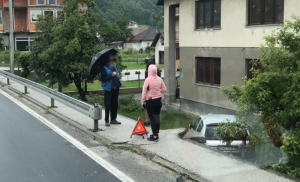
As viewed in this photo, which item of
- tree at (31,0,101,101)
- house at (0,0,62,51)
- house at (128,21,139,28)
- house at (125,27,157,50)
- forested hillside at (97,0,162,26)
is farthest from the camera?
house at (128,21,139,28)

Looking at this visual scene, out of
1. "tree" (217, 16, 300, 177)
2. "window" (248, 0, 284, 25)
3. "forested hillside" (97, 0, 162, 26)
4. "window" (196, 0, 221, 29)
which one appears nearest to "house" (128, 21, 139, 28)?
"forested hillside" (97, 0, 162, 26)

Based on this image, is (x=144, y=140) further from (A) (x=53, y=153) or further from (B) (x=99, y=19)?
(B) (x=99, y=19)

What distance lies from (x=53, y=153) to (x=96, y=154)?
0.85m

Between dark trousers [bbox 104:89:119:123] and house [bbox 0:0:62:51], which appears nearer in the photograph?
dark trousers [bbox 104:89:119:123]

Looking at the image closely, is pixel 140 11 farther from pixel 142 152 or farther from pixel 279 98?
pixel 279 98

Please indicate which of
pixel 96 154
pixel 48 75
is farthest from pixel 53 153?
pixel 48 75

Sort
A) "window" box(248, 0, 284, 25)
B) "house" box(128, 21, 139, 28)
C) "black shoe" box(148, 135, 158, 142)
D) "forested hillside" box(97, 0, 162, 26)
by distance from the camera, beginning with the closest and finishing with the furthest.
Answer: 1. "black shoe" box(148, 135, 158, 142)
2. "window" box(248, 0, 284, 25)
3. "forested hillside" box(97, 0, 162, 26)
4. "house" box(128, 21, 139, 28)

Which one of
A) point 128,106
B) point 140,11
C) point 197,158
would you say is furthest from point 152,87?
point 140,11

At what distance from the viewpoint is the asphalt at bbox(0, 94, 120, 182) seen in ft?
20.5

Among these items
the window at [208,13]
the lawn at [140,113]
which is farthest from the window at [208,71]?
the lawn at [140,113]

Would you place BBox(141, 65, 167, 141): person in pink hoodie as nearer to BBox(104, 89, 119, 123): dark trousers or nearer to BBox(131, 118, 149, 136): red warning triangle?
BBox(131, 118, 149, 136): red warning triangle

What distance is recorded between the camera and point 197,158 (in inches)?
275

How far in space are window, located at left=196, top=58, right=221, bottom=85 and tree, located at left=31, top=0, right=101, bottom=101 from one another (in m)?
4.61

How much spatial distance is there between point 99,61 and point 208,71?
830cm
